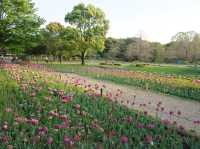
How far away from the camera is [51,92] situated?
370 inches

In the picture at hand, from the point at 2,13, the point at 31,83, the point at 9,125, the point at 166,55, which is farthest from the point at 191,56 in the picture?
the point at 9,125

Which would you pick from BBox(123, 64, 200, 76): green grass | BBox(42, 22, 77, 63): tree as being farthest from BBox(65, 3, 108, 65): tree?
BBox(123, 64, 200, 76): green grass

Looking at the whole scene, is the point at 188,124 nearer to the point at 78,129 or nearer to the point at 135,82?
the point at 78,129

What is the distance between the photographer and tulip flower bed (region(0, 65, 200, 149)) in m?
5.65

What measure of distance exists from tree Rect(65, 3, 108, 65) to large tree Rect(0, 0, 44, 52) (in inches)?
533

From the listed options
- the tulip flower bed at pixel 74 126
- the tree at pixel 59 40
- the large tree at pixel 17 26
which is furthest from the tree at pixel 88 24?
the tulip flower bed at pixel 74 126

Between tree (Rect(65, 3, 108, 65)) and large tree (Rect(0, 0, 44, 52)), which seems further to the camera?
tree (Rect(65, 3, 108, 65))

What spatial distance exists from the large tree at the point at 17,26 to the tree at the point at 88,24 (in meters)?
13.5

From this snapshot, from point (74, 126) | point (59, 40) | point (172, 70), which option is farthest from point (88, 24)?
point (74, 126)

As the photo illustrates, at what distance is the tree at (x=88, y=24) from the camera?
4828 cm

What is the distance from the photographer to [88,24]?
4959 cm

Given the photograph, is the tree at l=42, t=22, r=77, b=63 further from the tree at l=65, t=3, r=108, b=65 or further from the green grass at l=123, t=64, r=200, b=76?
the green grass at l=123, t=64, r=200, b=76

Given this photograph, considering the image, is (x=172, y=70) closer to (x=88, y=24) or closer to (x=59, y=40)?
(x=88, y=24)

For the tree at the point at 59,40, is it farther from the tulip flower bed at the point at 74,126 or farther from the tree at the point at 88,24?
the tulip flower bed at the point at 74,126
